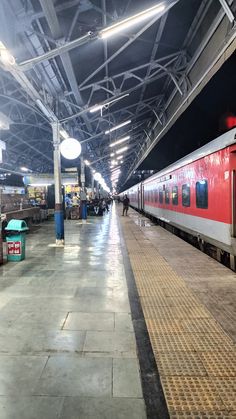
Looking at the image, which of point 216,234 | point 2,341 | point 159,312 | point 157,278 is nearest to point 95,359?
point 2,341

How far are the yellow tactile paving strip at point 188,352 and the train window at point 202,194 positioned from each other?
9.41 feet

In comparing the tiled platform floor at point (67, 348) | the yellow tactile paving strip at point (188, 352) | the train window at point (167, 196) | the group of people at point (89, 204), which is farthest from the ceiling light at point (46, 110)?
the group of people at point (89, 204)

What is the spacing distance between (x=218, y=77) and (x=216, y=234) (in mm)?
4529

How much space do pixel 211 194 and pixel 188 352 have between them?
4.73m

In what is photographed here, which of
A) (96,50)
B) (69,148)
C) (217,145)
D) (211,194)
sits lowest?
(211,194)

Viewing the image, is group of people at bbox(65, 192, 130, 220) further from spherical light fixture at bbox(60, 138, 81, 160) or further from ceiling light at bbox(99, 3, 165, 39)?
ceiling light at bbox(99, 3, 165, 39)

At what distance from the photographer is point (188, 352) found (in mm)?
3158

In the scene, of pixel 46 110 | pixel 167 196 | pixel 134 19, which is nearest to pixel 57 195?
pixel 46 110

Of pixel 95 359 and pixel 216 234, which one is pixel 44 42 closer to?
pixel 216 234

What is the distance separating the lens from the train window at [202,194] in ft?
25.6

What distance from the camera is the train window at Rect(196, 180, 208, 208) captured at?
7809 mm

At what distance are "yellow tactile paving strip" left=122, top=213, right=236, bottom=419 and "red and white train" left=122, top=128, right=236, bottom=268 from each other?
1.67 meters

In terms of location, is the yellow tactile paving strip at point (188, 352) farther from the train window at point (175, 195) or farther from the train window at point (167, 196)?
the train window at point (167, 196)

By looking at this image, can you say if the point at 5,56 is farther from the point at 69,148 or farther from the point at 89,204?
the point at 89,204
